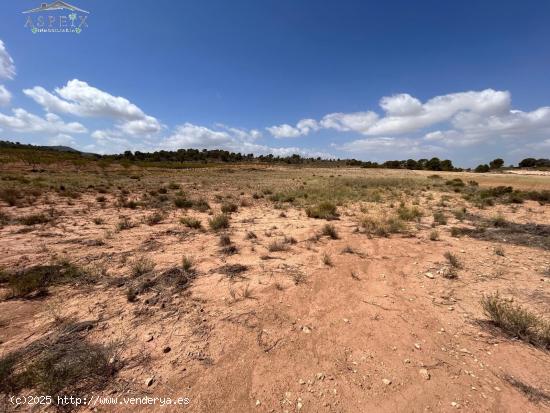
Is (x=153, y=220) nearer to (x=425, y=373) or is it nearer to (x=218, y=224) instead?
(x=218, y=224)

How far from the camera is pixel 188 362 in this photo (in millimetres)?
3246

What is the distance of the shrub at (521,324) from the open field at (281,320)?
0.06 ft

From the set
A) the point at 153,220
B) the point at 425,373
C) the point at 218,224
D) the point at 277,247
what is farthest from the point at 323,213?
the point at 425,373

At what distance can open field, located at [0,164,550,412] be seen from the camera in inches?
113

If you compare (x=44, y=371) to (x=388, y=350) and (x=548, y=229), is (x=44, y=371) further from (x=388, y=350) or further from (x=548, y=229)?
(x=548, y=229)

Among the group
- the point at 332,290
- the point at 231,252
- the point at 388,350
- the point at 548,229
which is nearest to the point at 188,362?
the point at 388,350

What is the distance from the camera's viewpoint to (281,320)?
4137 mm

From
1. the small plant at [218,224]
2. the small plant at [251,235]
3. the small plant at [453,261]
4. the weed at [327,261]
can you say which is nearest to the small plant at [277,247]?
the small plant at [251,235]

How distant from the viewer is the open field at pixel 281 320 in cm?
287

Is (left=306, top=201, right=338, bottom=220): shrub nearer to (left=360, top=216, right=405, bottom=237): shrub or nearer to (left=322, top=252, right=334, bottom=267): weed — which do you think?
(left=360, top=216, right=405, bottom=237): shrub

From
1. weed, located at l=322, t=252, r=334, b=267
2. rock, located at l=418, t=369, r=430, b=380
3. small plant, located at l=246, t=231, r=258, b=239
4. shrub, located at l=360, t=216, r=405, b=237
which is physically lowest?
rock, located at l=418, t=369, r=430, b=380

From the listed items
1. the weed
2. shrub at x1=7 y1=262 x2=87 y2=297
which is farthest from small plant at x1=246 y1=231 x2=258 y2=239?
shrub at x1=7 y1=262 x2=87 y2=297

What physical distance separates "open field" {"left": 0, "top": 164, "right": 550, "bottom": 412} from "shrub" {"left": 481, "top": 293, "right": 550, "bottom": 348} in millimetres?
17

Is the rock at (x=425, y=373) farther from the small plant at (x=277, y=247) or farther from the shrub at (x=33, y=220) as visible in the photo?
the shrub at (x=33, y=220)
